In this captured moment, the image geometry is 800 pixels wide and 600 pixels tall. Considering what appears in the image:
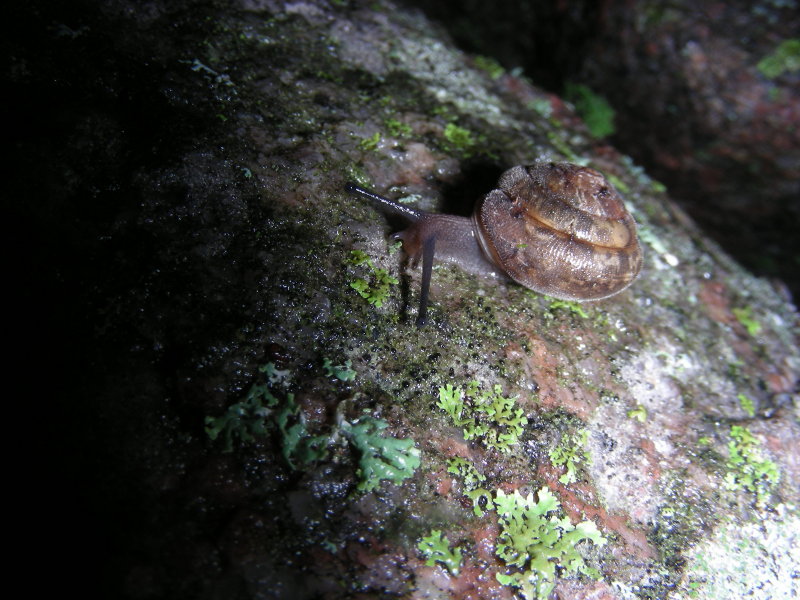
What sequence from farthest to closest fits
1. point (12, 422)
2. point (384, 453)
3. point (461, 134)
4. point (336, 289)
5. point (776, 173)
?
point (776, 173) → point (461, 134) → point (336, 289) → point (384, 453) → point (12, 422)

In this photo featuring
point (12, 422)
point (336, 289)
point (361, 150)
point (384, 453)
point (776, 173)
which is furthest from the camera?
point (776, 173)

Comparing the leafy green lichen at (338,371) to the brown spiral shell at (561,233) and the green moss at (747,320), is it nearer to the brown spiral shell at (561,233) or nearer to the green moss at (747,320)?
the brown spiral shell at (561,233)

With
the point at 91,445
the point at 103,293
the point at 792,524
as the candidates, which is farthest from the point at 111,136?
the point at 792,524

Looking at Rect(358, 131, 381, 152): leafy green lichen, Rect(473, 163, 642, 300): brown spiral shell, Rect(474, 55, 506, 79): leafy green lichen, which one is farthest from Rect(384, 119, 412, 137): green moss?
Rect(474, 55, 506, 79): leafy green lichen

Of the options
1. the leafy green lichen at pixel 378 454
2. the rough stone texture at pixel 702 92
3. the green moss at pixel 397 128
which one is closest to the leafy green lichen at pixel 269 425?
the leafy green lichen at pixel 378 454

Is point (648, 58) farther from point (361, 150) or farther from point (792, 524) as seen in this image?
point (792, 524)
